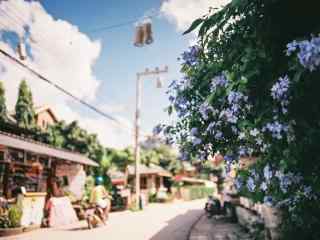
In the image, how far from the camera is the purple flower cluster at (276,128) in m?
2.78

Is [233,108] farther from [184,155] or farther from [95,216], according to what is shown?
[95,216]

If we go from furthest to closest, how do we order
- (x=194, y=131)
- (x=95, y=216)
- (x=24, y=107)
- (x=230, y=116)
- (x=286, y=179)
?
(x=24, y=107) < (x=95, y=216) < (x=194, y=131) < (x=230, y=116) < (x=286, y=179)

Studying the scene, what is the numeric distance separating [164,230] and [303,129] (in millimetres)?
10319

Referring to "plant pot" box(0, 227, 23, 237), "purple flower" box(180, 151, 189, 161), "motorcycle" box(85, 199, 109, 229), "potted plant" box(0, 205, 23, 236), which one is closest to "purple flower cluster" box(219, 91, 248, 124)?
"purple flower" box(180, 151, 189, 161)

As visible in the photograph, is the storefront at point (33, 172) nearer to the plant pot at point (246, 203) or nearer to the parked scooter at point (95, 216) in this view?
the parked scooter at point (95, 216)

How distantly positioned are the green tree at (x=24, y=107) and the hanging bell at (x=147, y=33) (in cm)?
2628

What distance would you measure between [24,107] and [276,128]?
1369 inches

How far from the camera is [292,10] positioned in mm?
3248

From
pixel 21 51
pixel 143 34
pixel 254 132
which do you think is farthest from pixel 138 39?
pixel 254 132

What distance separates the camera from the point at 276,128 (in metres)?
2.79

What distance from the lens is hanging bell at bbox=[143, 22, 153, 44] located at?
31.0 ft

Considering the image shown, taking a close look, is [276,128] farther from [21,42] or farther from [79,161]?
[79,161]

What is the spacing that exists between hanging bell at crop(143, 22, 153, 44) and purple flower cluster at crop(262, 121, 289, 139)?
23.2 feet

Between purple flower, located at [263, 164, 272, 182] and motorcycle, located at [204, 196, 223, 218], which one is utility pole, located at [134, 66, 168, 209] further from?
purple flower, located at [263, 164, 272, 182]
